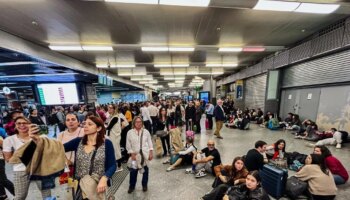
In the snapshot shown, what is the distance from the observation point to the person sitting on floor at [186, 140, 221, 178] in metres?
3.56

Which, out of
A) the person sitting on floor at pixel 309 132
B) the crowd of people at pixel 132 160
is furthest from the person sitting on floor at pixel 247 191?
the person sitting on floor at pixel 309 132

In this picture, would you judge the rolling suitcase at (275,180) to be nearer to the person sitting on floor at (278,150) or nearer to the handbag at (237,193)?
the handbag at (237,193)

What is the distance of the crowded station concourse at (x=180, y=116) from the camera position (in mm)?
1995

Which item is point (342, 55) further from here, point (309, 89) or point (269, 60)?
point (269, 60)

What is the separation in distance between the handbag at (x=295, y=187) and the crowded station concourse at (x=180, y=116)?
0.9 inches

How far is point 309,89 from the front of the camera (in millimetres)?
7203

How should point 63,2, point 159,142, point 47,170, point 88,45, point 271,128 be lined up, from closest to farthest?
1. point 47,170
2. point 63,2
3. point 159,142
4. point 88,45
5. point 271,128

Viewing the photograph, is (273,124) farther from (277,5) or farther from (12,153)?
(12,153)

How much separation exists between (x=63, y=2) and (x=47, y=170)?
3683 mm

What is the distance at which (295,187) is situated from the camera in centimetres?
275

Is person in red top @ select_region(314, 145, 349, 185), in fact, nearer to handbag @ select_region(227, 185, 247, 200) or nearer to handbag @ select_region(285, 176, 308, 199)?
handbag @ select_region(285, 176, 308, 199)

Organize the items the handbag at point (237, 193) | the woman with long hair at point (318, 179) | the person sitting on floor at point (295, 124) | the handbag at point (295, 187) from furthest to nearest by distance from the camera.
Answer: the person sitting on floor at point (295, 124), the handbag at point (295, 187), the woman with long hair at point (318, 179), the handbag at point (237, 193)

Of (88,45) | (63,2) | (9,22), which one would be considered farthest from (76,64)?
(63,2)

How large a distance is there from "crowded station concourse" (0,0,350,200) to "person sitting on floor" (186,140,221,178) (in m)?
0.03
